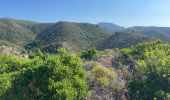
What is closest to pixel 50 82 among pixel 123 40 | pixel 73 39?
pixel 123 40

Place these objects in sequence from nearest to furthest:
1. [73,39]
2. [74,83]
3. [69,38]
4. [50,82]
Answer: [50,82]
[74,83]
[69,38]
[73,39]

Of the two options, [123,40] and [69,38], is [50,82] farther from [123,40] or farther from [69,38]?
[69,38]

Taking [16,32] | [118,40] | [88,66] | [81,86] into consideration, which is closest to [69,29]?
[16,32]

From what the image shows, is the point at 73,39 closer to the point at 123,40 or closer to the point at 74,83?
the point at 123,40

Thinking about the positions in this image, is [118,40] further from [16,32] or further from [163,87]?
[163,87]

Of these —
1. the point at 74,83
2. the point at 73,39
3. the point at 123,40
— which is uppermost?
the point at 74,83

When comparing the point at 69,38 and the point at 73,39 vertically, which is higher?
the point at 69,38

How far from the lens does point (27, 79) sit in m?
23.8

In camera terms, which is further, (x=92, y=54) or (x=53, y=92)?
(x=92, y=54)

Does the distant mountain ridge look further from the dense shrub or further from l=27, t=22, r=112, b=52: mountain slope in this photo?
the dense shrub

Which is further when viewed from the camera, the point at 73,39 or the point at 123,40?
the point at 73,39

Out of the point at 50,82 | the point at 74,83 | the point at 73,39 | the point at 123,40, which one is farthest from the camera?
the point at 73,39

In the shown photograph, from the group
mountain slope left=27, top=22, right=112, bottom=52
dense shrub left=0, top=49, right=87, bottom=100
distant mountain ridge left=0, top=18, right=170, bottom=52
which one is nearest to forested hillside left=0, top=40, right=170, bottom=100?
dense shrub left=0, top=49, right=87, bottom=100

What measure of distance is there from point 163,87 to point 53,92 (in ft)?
27.5
